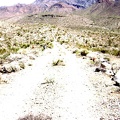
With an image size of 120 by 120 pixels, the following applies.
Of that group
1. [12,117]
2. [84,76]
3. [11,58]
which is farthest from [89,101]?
[11,58]

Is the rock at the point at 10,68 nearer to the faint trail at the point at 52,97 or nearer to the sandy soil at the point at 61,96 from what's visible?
the sandy soil at the point at 61,96

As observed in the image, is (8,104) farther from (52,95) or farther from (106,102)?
(106,102)

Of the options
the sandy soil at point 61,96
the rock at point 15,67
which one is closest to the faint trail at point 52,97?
the sandy soil at point 61,96

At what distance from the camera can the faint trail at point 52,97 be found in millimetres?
11016

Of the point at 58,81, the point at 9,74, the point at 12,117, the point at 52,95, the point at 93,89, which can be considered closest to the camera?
the point at 12,117

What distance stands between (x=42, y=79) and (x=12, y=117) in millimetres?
6510

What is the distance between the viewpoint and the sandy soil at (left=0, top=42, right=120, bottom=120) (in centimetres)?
1094

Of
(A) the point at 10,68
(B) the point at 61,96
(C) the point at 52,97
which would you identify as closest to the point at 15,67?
(A) the point at 10,68

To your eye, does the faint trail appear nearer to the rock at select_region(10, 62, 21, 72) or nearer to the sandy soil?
the sandy soil

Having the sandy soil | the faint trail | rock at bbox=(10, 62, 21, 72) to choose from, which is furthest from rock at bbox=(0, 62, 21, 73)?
the faint trail

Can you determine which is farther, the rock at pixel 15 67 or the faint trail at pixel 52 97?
the rock at pixel 15 67

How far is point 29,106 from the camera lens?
1192 cm

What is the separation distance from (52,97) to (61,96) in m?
0.44

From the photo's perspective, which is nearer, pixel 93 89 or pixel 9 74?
pixel 93 89
